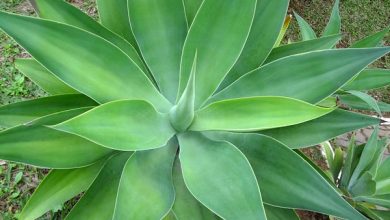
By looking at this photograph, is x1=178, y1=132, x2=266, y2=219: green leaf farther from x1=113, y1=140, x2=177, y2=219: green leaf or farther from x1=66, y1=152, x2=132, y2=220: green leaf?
x1=66, y1=152, x2=132, y2=220: green leaf

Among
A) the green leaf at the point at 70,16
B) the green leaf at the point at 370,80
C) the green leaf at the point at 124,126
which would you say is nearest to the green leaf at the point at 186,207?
the green leaf at the point at 124,126

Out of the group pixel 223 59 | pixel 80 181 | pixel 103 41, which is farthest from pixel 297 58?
pixel 80 181

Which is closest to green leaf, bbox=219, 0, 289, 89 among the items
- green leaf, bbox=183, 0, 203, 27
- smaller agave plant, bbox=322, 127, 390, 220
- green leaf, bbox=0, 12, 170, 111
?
green leaf, bbox=183, 0, 203, 27

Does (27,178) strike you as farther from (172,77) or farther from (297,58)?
(297,58)

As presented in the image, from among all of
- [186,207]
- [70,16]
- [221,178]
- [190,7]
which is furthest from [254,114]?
[70,16]

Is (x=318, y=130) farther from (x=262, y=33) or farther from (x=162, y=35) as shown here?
(x=162, y=35)

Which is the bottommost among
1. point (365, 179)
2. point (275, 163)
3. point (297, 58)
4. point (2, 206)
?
point (2, 206)
